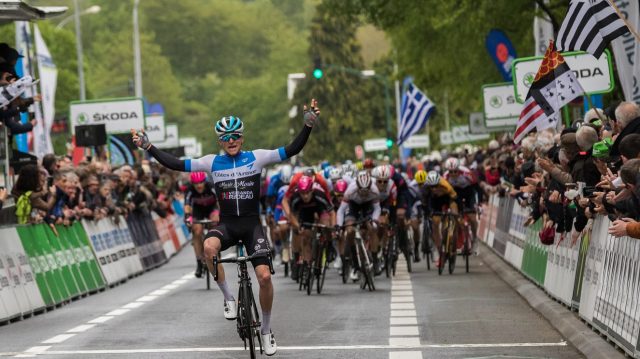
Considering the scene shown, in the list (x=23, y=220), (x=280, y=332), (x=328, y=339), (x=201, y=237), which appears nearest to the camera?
(x=328, y=339)

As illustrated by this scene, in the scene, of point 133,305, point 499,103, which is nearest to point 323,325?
point 133,305

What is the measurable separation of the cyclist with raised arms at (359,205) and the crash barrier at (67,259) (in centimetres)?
382

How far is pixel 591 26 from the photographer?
54.7 feet

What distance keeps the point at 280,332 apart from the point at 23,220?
5857mm

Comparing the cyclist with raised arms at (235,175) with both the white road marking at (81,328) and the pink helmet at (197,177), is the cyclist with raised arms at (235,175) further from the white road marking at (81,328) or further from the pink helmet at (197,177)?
the pink helmet at (197,177)

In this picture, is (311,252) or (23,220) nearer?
(23,220)

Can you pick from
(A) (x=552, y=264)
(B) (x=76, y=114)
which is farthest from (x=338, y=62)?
(A) (x=552, y=264)

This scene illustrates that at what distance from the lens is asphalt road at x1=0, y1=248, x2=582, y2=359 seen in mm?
14055

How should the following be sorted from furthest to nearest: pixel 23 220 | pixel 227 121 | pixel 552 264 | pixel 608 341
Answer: pixel 23 220 < pixel 552 264 < pixel 227 121 < pixel 608 341

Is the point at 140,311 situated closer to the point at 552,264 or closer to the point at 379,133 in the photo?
the point at 552,264

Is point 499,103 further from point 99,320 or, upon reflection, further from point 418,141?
point 418,141

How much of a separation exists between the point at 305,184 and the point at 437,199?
191 inches

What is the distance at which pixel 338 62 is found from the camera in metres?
123

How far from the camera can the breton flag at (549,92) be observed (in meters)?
19.1
